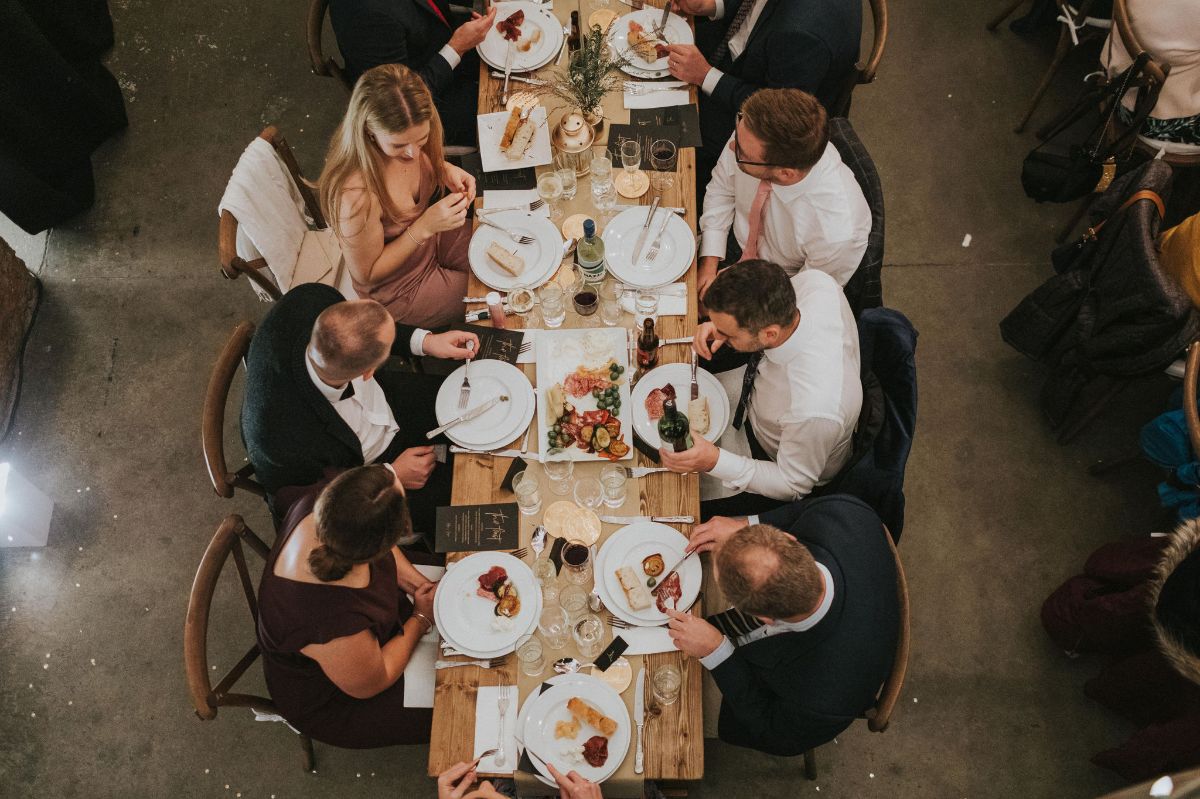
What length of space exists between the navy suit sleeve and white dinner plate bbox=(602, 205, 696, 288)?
24.1 inches

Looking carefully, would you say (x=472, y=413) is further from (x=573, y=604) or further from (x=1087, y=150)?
(x=1087, y=150)

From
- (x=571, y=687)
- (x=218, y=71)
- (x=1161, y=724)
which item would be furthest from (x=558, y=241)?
(x=218, y=71)

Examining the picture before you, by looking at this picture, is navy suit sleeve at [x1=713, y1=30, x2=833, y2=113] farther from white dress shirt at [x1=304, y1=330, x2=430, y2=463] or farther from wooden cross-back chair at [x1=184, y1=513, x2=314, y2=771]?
wooden cross-back chair at [x1=184, y1=513, x2=314, y2=771]

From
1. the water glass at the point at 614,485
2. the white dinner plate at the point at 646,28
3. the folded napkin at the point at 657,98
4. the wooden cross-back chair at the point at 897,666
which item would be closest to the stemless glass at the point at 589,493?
the water glass at the point at 614,485

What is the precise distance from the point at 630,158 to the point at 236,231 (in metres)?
1.48

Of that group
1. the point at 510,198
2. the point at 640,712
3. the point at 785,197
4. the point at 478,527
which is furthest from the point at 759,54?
the point at 640,712

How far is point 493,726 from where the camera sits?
245cm

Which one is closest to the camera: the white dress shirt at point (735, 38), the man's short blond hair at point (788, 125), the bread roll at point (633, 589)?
the bread roll at point (633, 589)

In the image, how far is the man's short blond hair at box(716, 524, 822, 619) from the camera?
2.36 m

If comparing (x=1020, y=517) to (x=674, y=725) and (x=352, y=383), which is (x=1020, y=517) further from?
(x=352, y=383)

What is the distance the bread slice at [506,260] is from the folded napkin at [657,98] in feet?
2.88

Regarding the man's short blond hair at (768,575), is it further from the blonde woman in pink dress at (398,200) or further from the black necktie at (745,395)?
the blonde woman in pink dress at (398,200)

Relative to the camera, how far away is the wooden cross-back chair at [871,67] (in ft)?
12.3

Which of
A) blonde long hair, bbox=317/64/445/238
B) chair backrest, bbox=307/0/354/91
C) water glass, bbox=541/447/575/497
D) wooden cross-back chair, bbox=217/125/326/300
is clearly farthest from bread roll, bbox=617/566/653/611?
chair backrest, bbox=307/0/354/91
